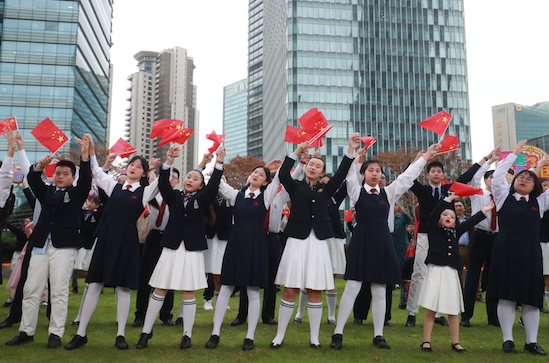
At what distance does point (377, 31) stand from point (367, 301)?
73032mm

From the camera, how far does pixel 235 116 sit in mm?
185125

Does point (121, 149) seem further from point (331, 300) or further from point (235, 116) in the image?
point (235, 116)

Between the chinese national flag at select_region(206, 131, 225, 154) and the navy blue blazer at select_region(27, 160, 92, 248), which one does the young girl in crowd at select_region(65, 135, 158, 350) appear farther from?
the chinese national flag at select_region(206, 131, 225, 154)

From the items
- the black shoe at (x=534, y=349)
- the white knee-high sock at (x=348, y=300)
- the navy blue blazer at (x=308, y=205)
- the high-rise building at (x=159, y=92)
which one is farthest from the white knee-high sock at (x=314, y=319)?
the high-rise building at (x=159, y=92)

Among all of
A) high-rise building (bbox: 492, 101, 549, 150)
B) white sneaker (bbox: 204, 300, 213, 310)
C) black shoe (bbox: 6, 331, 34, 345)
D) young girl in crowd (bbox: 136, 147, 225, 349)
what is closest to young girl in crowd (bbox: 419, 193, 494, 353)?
young girl in crowd (bbox: 136, 147, 225, 349)

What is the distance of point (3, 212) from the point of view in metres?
6.91

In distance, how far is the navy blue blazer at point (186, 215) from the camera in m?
5.61

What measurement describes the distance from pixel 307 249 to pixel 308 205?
1.87 ft

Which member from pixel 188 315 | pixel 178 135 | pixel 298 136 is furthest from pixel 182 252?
pixel 298 136

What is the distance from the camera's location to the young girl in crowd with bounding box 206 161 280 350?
562 cm

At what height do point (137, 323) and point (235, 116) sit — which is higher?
point (235, 116)

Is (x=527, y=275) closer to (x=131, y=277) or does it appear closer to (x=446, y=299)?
(x=446, y=299)

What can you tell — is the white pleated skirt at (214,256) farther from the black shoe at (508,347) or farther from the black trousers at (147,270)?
the black shoe at (508,347)

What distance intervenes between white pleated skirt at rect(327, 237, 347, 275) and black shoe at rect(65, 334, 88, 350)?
374 centimetres
